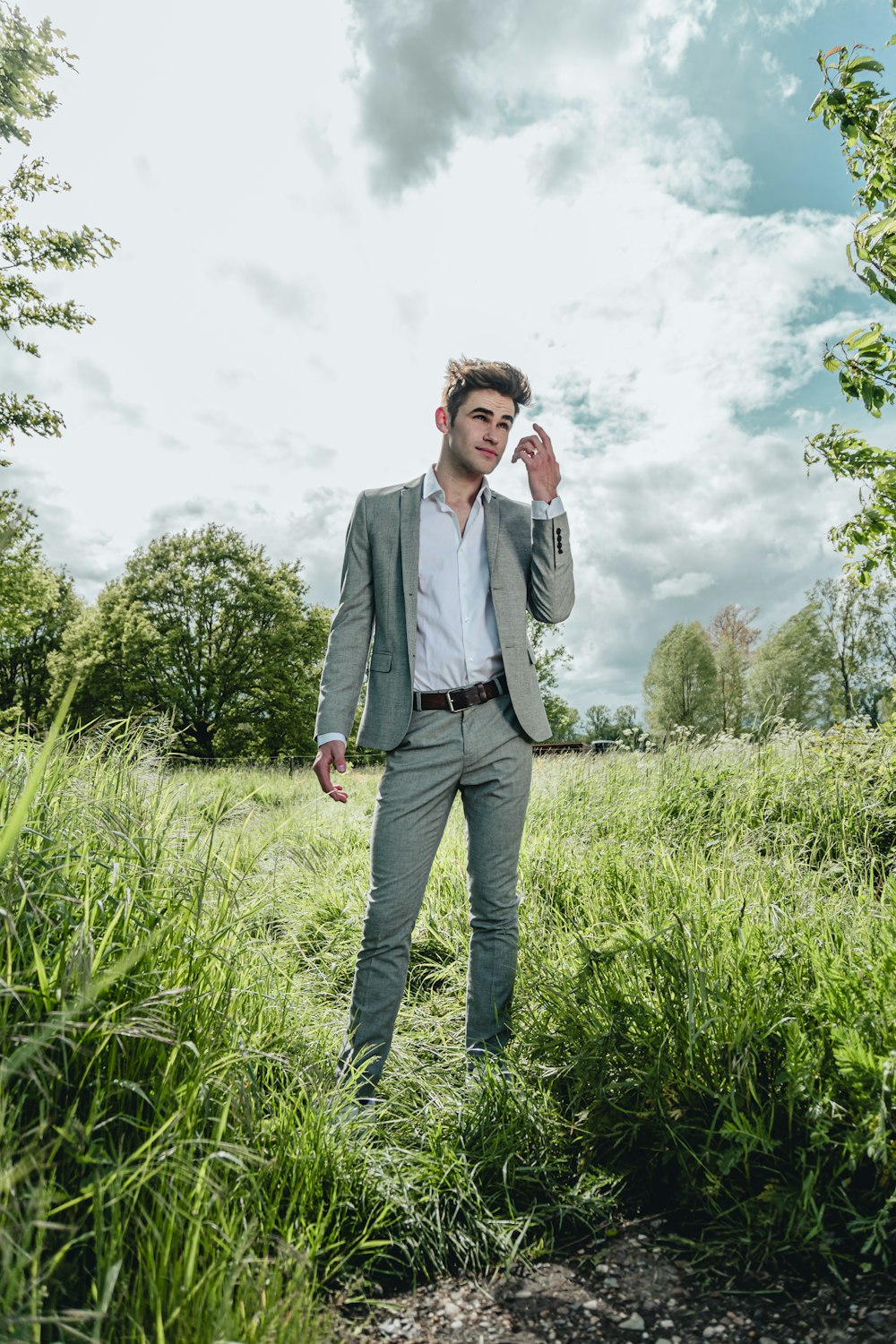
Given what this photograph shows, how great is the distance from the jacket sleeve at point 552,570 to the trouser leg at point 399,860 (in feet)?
2.07

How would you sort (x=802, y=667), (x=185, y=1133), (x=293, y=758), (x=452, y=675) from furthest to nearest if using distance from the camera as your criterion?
(x=802, y=667)
(x=293, y=758)
(x=452, y=675)
(x=185, y=1133)

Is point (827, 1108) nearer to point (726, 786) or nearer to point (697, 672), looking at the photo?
point (726, 786)

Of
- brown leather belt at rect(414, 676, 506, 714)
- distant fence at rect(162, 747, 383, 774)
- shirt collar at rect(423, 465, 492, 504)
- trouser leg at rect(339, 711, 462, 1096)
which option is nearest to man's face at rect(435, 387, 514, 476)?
shirt collar at rect(423, 465, 492, 504)

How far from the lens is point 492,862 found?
3.02 metres

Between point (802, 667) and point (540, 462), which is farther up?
point (802, 667)

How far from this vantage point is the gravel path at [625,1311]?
1784 mm

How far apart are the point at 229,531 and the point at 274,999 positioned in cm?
2563

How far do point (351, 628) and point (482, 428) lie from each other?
2.88ft

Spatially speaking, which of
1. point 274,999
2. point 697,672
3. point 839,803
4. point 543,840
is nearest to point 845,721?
point 839,803

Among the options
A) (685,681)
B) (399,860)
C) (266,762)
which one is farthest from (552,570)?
(685,681)

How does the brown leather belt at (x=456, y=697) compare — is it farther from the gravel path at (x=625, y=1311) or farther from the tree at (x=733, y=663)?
the tree at (x=733, y=663)

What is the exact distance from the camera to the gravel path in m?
1.78

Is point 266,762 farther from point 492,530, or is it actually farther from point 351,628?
point 492,530

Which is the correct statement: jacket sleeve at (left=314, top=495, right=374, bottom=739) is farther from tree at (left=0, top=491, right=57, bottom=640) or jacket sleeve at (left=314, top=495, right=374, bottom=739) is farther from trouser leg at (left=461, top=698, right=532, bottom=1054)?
tree at (left=0, top=491, right=57, bottom=640)
